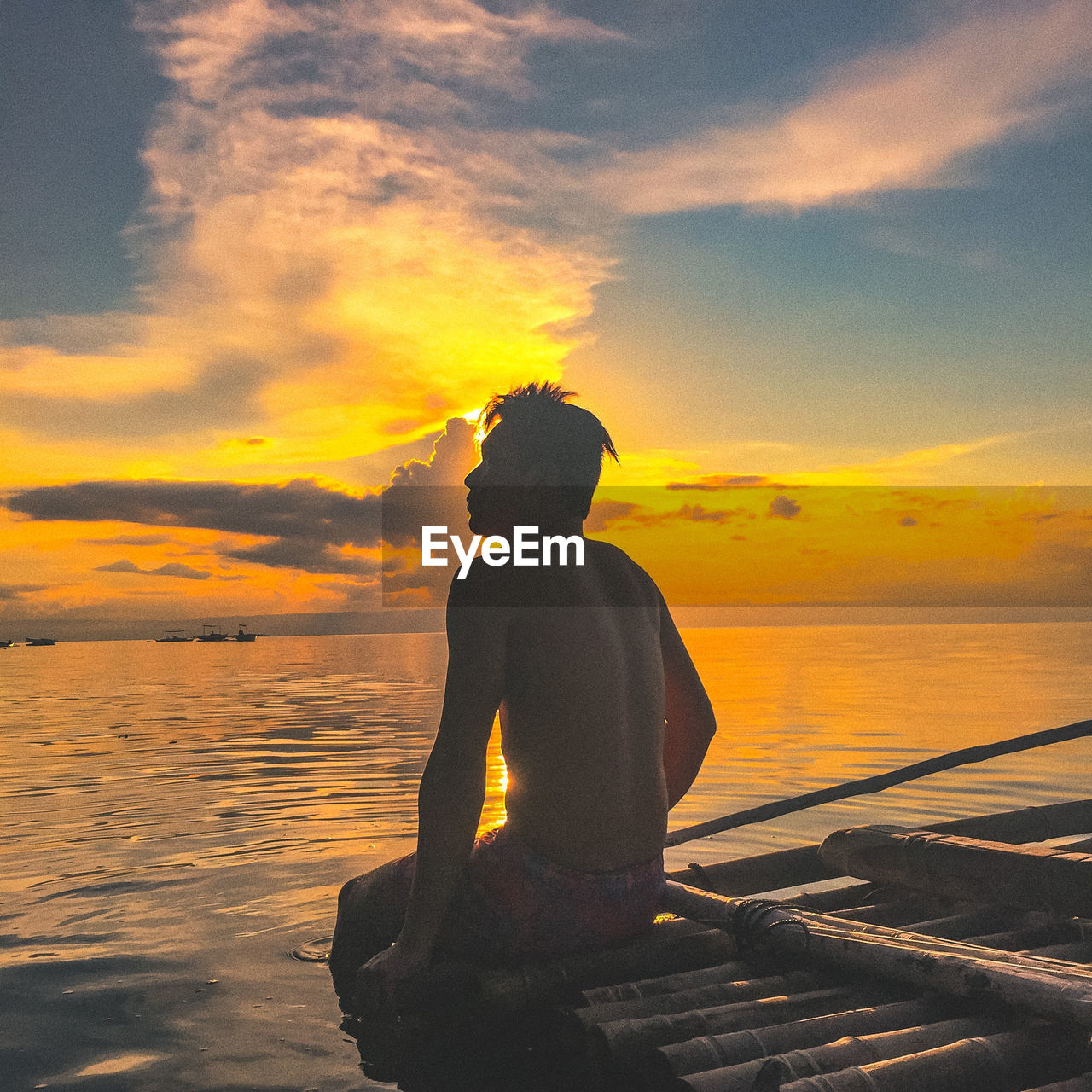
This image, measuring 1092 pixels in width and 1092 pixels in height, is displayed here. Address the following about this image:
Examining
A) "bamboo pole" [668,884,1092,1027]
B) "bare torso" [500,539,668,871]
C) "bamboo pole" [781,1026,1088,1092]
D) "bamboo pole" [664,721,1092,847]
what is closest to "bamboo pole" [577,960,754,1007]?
"bamboo pole" [668,884,1092,1027]

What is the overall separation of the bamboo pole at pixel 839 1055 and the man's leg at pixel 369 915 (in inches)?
58.7

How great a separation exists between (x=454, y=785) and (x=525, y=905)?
0.63 m

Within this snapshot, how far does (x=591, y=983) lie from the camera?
3582 mm

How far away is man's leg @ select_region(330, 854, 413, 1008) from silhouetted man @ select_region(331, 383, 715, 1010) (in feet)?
0.04

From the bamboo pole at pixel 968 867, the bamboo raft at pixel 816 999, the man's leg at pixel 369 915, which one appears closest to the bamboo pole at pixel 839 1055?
the bamboo raft at pixel 816 999

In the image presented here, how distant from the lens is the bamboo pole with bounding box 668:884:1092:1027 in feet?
9.53

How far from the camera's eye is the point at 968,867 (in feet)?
14.7

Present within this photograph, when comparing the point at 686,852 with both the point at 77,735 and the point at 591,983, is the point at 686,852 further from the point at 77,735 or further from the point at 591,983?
the point at 77,735

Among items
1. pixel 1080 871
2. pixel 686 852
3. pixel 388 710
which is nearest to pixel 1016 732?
pixel 686 852

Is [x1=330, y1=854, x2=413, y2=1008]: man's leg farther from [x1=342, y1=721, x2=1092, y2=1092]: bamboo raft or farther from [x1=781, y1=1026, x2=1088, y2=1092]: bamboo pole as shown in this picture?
[x1=781, y1=1026, x2=1088, y2=1092]: bamboo pole

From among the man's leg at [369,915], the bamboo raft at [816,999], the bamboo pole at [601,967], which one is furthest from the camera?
the man's leg at [369,915]

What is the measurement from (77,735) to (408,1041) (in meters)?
18.7

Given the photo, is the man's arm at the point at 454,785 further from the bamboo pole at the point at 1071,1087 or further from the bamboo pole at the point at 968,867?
the bamboo pole at the point at 968,867

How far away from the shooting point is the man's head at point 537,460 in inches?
143
